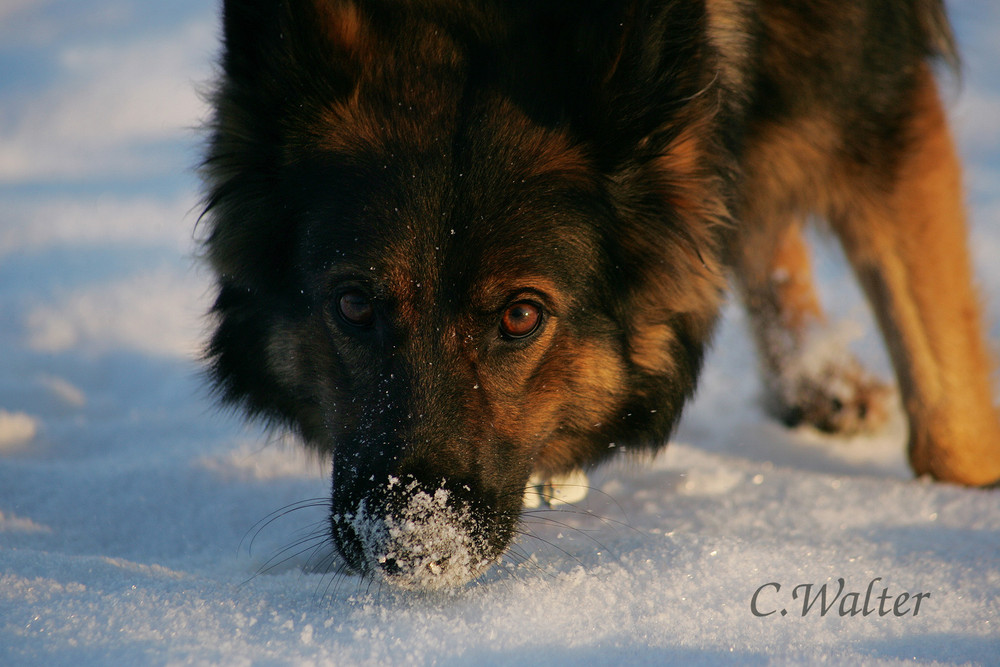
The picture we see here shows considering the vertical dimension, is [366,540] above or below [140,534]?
above

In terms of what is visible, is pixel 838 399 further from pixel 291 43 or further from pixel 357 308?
pixel 291 43

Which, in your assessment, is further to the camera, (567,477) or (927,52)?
(927,52)

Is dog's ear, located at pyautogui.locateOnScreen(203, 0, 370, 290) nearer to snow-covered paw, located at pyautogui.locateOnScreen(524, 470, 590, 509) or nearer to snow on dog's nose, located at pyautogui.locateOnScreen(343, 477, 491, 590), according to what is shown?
snow on dog's nose, located at pyautogui.locateOnScreen(343, 477, 491, 590)

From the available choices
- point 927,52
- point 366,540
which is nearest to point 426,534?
point 366,540

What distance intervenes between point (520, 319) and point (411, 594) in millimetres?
773

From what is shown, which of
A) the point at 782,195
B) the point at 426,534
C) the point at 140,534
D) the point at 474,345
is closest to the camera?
the point at 426,534

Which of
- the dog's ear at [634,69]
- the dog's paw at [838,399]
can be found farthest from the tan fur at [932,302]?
the dog's ear at [634,69]

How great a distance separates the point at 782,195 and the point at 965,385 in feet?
3.57

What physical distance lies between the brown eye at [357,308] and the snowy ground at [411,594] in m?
0.71

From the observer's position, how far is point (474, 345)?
219 cm

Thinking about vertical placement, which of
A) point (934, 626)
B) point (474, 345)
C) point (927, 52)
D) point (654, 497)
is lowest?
point (654, 497)

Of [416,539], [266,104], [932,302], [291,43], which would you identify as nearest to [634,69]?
[291,43]

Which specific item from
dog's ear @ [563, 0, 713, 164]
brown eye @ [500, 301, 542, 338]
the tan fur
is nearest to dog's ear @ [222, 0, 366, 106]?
dog's ear @ [563, 0, 713, 164]

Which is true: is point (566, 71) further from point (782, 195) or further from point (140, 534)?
point (140, 534)
